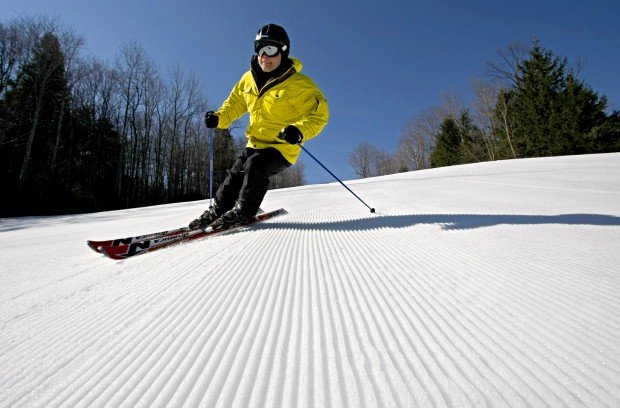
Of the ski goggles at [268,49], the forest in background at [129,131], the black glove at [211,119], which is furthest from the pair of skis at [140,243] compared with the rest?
the forest in background at [129,131]

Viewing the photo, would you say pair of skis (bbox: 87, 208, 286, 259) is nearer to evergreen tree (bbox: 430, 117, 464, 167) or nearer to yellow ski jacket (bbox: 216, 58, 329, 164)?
yellow ski jacket (bbox: 216, 58, 329, 164)

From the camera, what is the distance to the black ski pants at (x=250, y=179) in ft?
8.42

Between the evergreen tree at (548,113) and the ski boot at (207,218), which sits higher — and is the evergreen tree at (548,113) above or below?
above

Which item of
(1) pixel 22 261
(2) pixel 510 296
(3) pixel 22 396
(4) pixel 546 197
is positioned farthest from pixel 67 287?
(4) pixel 546 197

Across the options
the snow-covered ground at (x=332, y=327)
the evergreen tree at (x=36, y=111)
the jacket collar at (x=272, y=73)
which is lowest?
the snow-covered ground at (x=332, y=327)

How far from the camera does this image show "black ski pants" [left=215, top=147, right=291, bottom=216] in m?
2.57

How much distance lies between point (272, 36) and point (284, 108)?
68 cm

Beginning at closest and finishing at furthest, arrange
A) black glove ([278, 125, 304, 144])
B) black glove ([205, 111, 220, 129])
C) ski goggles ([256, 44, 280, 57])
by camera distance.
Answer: black glove ([278, 125, 304, 144]) → ski goggles ([256, 44, 280, 57]) → black glove ([205, 111, 220, 129])

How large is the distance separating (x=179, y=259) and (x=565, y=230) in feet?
7.25

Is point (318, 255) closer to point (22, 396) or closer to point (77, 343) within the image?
point (77, 343)

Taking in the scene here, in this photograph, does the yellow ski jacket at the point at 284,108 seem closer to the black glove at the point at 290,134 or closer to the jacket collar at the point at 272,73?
the jacket collar at the point at 272,73

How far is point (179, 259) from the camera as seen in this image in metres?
1.58

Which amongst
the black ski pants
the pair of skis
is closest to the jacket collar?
the black ski pants

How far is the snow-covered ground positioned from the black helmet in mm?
2086
